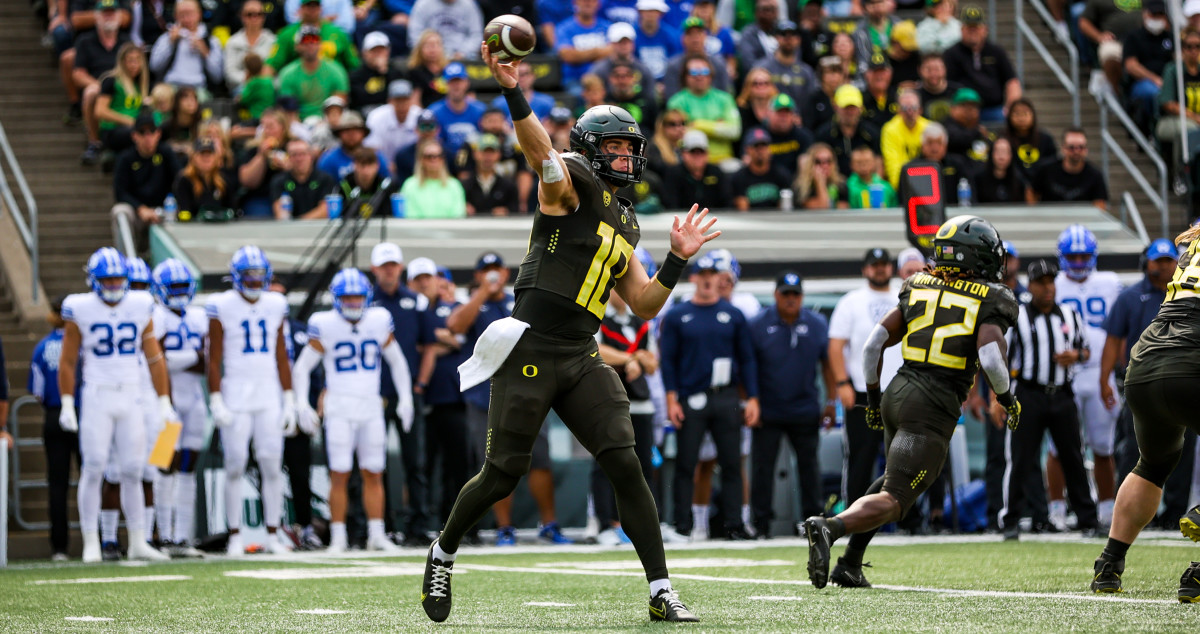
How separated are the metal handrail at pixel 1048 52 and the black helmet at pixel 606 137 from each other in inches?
495

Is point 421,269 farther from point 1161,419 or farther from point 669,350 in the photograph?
point 1161,419

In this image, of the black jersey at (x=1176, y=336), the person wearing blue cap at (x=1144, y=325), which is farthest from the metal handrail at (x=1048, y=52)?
the black jersey at (x=1176, y=336)

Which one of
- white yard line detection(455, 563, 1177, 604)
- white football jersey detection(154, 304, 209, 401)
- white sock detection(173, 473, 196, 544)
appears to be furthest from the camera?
white football jersey detection(154, 304, 209, 401)

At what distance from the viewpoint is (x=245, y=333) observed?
490 inches

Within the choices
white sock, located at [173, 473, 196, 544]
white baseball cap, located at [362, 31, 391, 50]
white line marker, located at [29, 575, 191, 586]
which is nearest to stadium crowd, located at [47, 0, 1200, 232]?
white baseball cap, located at [362, 31, 391, 50]

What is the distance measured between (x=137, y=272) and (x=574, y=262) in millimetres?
6549

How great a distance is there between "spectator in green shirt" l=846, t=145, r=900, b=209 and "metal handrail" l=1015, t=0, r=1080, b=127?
3.35 meters

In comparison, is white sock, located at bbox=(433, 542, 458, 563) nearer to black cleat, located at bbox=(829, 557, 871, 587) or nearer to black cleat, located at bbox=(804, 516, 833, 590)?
black cleat, located at bbox=(804, 516, 833, 590)

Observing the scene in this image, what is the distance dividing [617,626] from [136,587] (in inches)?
141

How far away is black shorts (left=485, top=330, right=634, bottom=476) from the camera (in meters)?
6.52

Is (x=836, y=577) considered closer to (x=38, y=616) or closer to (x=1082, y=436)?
(x=38, y=616)

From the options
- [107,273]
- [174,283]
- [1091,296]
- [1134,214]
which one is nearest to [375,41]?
[174,283]

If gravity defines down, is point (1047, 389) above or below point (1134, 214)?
below

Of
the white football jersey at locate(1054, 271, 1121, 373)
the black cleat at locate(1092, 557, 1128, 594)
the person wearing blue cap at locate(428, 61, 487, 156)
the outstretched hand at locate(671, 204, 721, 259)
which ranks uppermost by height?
the person wearing blue cap at locate(428, 61, 487, 156)
